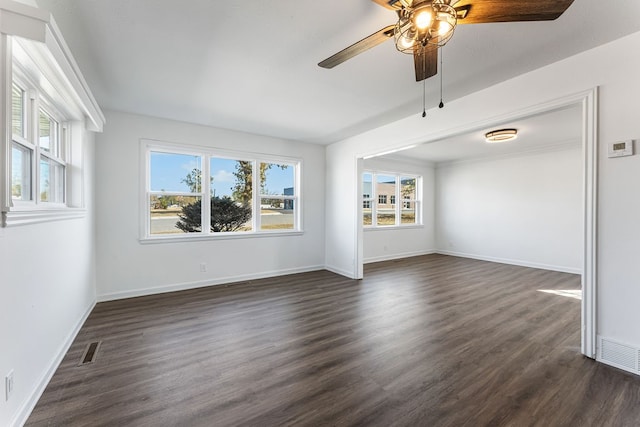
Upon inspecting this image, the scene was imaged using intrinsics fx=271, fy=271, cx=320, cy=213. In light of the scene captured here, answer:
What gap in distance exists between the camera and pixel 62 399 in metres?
1.84

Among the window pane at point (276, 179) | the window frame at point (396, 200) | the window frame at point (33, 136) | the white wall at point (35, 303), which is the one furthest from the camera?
the window frame at point (396, 200)

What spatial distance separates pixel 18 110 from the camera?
192 cm

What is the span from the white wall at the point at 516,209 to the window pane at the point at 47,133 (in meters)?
7.10

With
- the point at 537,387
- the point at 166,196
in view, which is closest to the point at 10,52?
the point at 166,196

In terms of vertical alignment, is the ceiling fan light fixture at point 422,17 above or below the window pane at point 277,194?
above

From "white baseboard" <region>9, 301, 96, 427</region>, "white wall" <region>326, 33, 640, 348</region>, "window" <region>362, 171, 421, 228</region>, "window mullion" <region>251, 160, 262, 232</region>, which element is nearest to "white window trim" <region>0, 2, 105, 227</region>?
"white baseboard" <region>9, 301, 96, 427</region>

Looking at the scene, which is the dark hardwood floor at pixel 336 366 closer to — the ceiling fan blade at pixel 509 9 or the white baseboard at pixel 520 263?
the white baseboard at pixel 520 263

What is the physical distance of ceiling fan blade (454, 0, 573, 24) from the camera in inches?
56.2

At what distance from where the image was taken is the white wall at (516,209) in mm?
5453

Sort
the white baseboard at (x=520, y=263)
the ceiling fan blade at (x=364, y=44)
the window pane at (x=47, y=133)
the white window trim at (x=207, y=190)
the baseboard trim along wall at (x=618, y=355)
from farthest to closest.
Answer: the white baseboard at (x=520, y=263) → the white window trim at (x=207, y=190) → the window pane at (x=47, y=133) → the baseboard trim along wall at (x=618, y=355) → the ceiling fan blade at (x=364, y=44)

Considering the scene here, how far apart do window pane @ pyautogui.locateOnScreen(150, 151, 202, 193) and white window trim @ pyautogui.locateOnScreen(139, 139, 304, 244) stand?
68 millimetres

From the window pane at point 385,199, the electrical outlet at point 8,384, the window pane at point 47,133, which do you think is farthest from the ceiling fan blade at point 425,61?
the window pane at point 385,199

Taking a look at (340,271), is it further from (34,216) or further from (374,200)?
(34,216)

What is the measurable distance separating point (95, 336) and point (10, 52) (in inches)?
99.7
